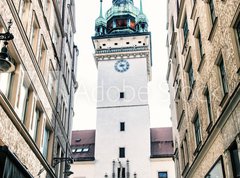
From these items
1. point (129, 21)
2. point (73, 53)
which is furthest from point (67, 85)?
point (129, 21)

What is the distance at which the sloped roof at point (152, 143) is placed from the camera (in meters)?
50.4

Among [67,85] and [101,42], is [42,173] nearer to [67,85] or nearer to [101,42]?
[67,85]

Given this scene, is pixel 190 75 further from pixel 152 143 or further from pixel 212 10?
pixel 152 143

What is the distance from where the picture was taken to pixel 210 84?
52.9 feet

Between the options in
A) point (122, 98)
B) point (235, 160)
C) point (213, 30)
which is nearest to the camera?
point (235, 160)

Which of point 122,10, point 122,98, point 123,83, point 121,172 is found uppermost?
point 122,10

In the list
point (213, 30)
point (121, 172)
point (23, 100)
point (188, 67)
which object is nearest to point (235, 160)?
point (213, 30)

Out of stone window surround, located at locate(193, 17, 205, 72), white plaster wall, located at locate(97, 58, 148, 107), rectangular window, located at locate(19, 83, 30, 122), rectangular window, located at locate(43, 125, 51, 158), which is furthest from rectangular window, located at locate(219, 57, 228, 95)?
white plaster wall, located at locate(97, 58, 148, 107)

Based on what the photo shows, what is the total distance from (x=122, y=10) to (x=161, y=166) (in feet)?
106

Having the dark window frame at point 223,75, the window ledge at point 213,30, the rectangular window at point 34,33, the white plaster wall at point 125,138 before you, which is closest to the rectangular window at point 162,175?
the white plaster wall at point 125,138

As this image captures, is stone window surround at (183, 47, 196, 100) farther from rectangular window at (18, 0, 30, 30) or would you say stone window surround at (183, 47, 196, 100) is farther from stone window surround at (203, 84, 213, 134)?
rectangular window at (18, 0, 30, 30)

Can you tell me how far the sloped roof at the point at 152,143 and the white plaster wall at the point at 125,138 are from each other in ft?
5.03

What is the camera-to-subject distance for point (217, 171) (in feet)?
49.1

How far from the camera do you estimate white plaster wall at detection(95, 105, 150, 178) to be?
48966 millimetres
